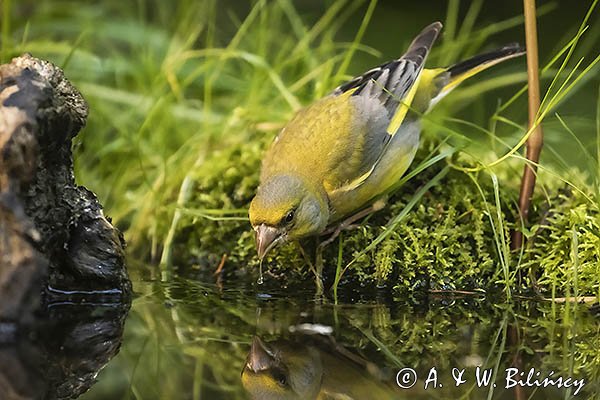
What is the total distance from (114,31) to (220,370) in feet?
13.5

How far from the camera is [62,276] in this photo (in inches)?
136

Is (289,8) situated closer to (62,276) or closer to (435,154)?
(435,154)

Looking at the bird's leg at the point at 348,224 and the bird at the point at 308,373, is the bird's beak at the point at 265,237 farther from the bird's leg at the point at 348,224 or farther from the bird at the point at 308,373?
the bird at the point at 308,373

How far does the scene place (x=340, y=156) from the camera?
12.5 feet

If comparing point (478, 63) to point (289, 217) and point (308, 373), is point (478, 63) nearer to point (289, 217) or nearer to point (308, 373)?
point (289, 217)

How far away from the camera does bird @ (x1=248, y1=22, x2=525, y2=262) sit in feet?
11.7

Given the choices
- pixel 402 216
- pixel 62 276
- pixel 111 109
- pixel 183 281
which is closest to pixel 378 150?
pixel 402 216

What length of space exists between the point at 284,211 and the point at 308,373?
3.41 feet

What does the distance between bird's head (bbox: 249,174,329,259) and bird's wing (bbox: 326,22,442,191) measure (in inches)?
6.9

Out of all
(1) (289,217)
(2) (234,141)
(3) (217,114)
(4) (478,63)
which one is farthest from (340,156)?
(3) (217,114)

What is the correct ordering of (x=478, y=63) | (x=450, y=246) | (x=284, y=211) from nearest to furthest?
1. (x=284, y=211)
2. (x=450, y=246)
3. (x=478, y=63)

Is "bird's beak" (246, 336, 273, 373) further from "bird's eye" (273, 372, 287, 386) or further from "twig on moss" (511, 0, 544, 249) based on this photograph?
"twig on moss" (511, 0, 544, 249)

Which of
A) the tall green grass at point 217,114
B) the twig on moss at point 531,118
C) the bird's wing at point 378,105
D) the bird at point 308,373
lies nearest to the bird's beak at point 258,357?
the bird at point 308,373

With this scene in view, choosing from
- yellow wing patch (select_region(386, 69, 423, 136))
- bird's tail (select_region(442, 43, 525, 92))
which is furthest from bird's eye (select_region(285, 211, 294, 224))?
bird's tail (select_region(442, 43, 525, 92))
